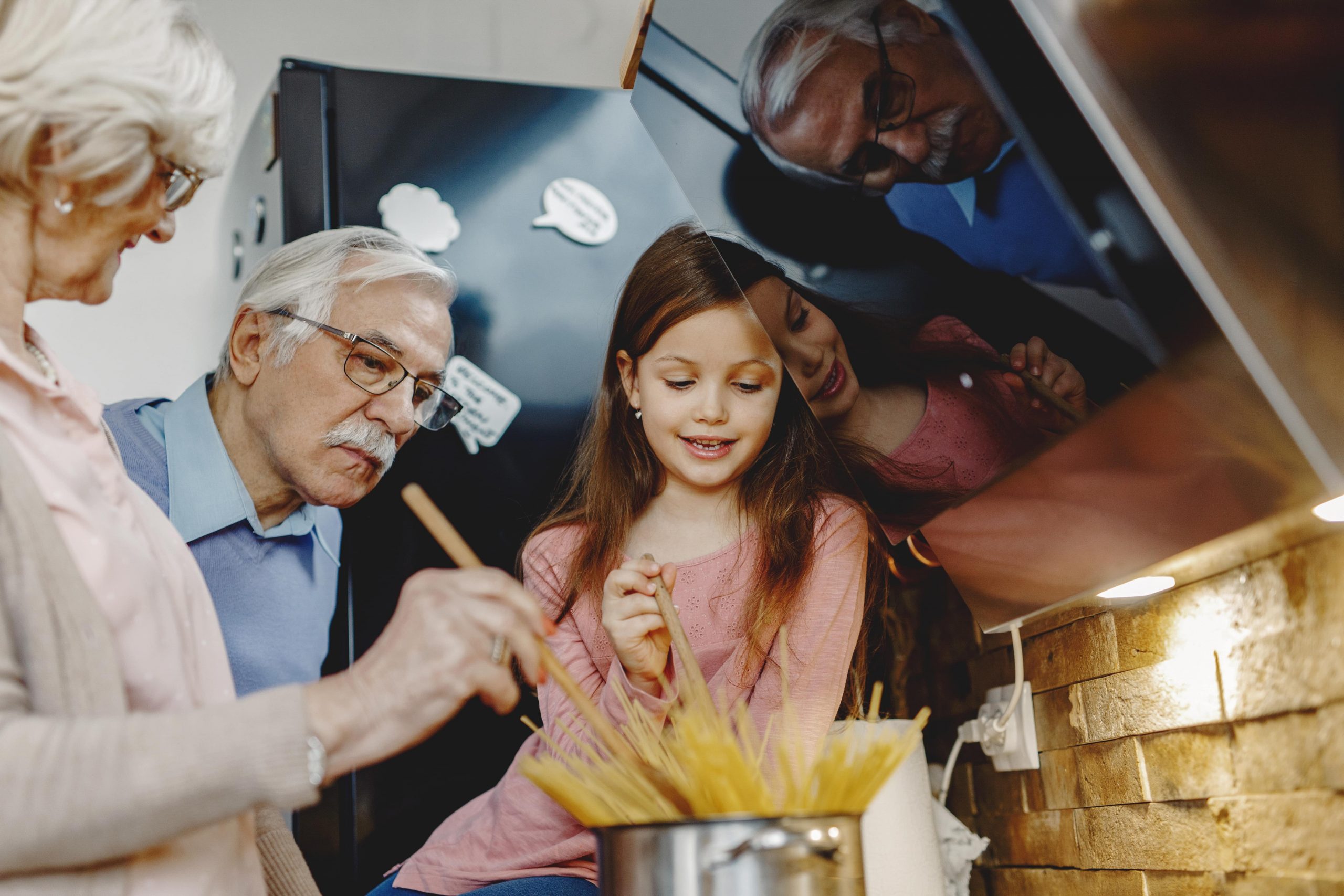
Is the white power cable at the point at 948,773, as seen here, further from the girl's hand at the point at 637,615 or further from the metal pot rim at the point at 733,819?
the metal pot rim at the point at 733,819

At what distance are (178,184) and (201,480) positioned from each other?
66 cm

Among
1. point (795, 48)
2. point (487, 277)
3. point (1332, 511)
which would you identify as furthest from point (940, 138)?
point (487, 277)

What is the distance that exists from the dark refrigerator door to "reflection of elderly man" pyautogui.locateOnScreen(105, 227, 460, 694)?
0.21ft

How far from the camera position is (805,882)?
0.63 meters

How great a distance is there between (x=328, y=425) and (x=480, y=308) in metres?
0.26

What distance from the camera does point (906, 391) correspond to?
0.92 meters

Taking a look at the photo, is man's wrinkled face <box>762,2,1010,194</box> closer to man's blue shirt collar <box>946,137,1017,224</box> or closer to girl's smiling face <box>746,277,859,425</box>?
man's blue shirt collar <box>946,137,1017,224</box>

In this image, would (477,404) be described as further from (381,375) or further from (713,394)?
(713,394)

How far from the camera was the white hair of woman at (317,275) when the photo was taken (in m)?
1.34

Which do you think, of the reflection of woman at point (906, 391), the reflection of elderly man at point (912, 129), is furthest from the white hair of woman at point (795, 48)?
the reflection of woman at point (906, 391)

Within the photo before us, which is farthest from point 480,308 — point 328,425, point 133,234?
point 133,234

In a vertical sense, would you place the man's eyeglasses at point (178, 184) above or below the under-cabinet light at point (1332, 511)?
above

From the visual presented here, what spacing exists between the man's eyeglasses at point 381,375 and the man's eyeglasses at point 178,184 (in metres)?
0.61

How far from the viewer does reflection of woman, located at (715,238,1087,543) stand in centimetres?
80
